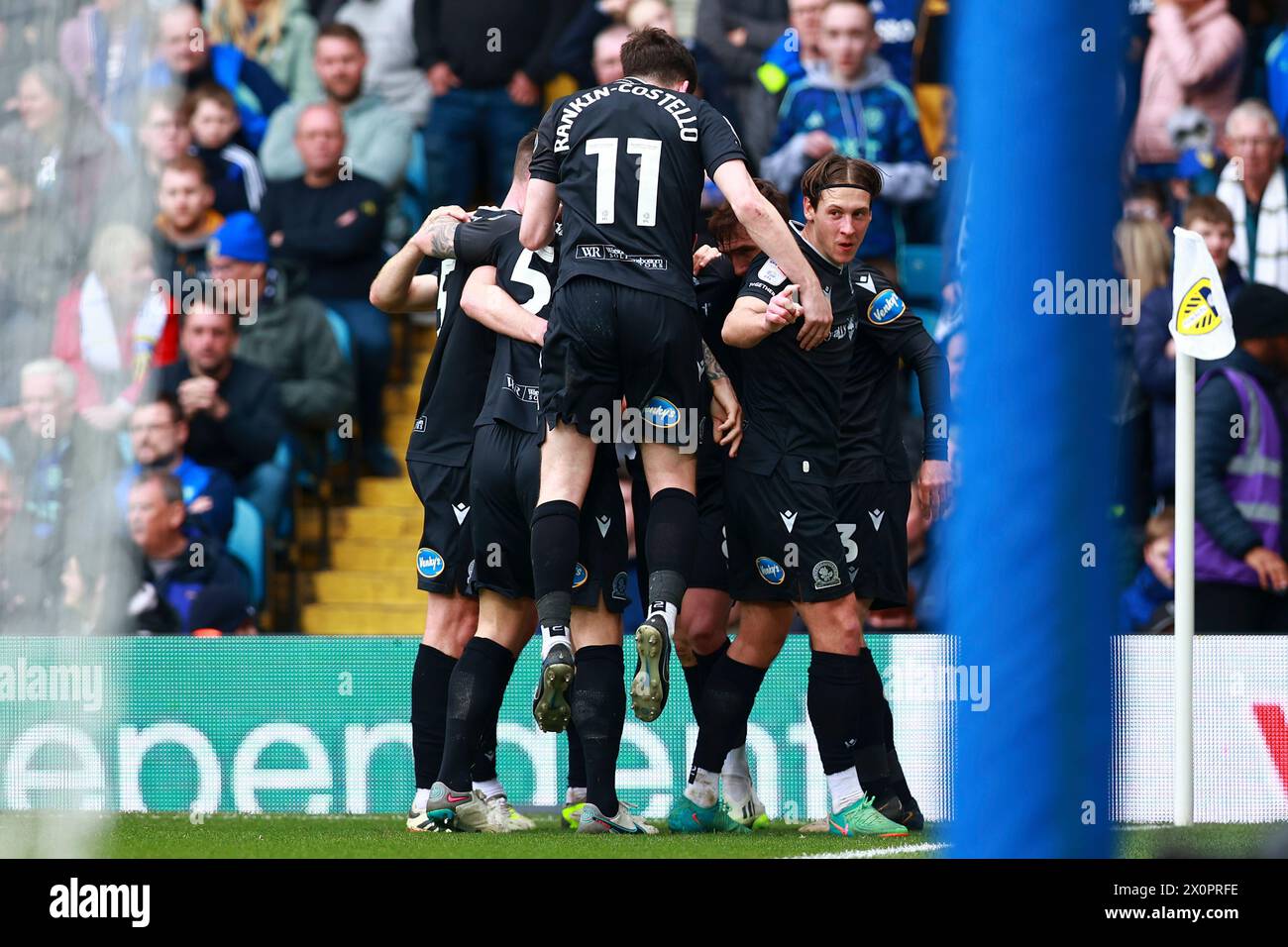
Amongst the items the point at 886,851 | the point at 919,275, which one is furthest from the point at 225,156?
the point at 886,851

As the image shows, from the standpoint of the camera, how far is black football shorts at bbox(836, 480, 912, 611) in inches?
247

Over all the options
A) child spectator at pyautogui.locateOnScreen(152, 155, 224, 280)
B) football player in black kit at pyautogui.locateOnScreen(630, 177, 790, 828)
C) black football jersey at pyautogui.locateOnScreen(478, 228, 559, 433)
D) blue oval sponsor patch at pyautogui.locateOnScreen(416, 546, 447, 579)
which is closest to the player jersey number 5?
black football jersey at pyautogui.locateOnScreen(478, 228, 559, 433)

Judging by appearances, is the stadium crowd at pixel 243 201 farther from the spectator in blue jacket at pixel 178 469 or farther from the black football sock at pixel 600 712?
the black football sock at pixel 600 712

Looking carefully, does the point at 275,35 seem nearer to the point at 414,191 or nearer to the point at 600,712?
the point at 414,191

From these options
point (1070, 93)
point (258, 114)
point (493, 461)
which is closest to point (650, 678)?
point (493, 461)

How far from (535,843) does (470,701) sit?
25.2 inches

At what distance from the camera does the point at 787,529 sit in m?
5.76

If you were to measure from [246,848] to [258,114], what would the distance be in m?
5.44

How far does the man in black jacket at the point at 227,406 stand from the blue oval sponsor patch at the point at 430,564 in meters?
3.13

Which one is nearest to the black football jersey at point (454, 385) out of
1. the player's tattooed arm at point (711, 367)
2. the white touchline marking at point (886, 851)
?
the player's tattooed arm at point (711, 367)

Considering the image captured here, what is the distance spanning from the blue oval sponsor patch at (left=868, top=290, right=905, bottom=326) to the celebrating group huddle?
10 mm

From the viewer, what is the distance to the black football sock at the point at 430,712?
629 cm
